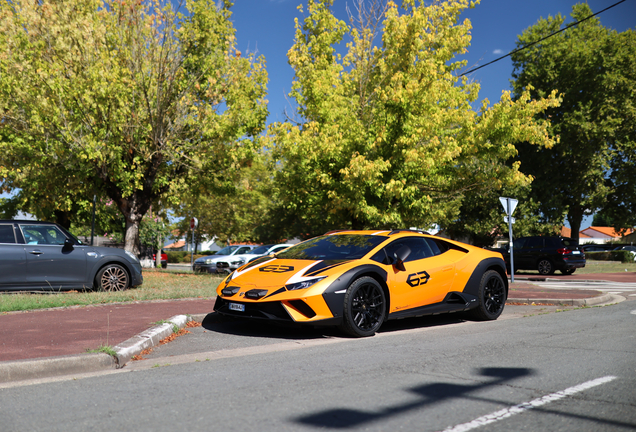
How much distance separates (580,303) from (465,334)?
504 cm

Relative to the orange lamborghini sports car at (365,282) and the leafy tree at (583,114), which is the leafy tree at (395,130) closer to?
the orange lamborghini sports car at (365,282)

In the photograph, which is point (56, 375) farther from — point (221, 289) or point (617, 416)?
point (617, 416)

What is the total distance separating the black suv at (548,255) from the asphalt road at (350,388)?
707 inches

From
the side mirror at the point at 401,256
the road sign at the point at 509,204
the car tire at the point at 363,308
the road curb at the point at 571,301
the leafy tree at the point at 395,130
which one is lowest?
the road curb at the point at 571,301

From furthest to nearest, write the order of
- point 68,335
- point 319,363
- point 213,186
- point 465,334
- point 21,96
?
point 213,186, point 21,96, point 465,334, point 68,335, point 319,363

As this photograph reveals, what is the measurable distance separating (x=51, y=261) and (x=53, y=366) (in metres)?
6.67

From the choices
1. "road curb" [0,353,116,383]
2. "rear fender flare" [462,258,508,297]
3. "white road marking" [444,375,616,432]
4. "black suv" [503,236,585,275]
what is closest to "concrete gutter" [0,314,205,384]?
"road curb" [0,353,116,383]

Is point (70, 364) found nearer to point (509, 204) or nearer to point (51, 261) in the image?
point (51, 261)

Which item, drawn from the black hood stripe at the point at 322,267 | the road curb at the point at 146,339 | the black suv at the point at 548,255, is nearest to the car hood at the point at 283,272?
the black hood stripe at the point at 322,267

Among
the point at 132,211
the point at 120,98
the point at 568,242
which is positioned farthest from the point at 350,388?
the point at 568,242

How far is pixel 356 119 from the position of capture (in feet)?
50.8

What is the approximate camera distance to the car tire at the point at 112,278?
1117 centimetres

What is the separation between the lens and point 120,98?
1531cm

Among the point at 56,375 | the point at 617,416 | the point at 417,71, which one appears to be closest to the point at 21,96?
the point at 417,71
